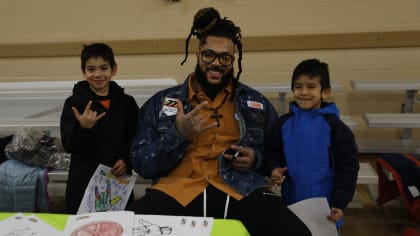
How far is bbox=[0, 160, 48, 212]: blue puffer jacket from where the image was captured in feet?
7.41

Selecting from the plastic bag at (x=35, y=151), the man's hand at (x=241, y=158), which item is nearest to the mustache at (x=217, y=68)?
the man's hand at (x=241, y=158)

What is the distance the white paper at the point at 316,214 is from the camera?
5.10ft

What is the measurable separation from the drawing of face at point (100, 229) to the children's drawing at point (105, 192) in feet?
2.56

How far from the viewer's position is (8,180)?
2.28m

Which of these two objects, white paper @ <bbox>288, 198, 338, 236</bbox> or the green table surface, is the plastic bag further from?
white paper @ <bbox>288, 198, 338, 236</bbox>

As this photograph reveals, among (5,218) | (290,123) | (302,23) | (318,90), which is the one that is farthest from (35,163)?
(302,23)

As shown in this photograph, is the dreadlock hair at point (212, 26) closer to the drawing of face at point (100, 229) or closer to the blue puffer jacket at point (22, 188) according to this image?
the drawing of face at point (100, 229)

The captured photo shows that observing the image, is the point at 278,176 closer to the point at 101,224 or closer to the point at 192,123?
the point at 192,123

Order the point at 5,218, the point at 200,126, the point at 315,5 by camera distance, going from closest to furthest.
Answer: the point at 5,218 → the point at 200,126 → the point at 315,5

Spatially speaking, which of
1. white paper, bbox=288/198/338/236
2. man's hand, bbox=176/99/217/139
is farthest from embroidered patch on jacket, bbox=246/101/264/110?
white paper, bbox=288/198/338/236

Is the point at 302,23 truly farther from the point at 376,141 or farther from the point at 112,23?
the point at 112,23

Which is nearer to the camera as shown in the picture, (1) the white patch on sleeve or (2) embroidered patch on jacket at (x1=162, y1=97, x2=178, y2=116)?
(2) embroidered patch on jacket at (x1=162, y1=97, x2=178, y2=116)

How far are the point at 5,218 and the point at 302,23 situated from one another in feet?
9.74

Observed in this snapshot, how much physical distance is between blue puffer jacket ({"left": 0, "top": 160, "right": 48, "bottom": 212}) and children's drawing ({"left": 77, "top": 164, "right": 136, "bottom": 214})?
0.62 m
